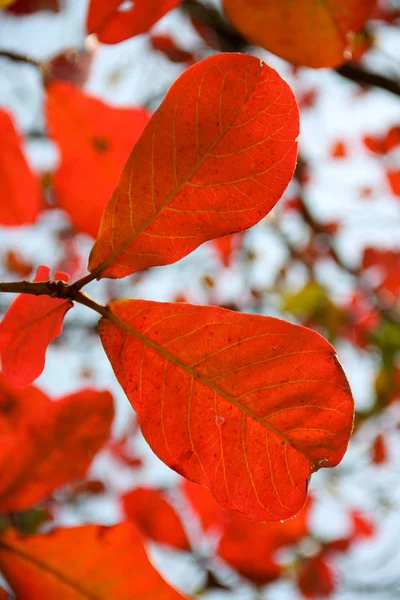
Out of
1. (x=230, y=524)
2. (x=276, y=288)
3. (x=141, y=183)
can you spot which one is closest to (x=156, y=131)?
(x=141, y=183)

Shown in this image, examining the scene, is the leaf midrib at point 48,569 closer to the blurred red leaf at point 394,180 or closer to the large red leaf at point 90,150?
the large red leaf at point 90,150

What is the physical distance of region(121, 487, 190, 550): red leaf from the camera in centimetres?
159

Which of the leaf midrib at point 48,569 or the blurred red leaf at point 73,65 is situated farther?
the blurred red leaf at point 73,65

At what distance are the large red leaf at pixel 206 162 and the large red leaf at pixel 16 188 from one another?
30.4 inches

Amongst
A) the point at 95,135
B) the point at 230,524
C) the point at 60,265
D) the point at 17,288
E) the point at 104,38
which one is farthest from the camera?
the point at 60,265

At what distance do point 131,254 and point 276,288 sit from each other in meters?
3.31

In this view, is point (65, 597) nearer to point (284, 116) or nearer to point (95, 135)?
point (284, 116)

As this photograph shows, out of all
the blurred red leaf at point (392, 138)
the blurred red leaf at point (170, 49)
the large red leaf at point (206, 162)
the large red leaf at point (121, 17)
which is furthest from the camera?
the blurred red leaf at point (392, 138)

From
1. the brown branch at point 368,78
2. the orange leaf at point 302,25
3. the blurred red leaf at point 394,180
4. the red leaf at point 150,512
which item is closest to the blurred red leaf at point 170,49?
the blurred red leaf at point 394,180

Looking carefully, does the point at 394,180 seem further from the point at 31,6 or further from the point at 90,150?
the point at 90,150

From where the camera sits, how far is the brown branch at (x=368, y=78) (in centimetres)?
120

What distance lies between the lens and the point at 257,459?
0.52 meters

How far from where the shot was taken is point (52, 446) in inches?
34.8

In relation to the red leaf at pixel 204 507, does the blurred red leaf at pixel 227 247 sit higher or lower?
higher
